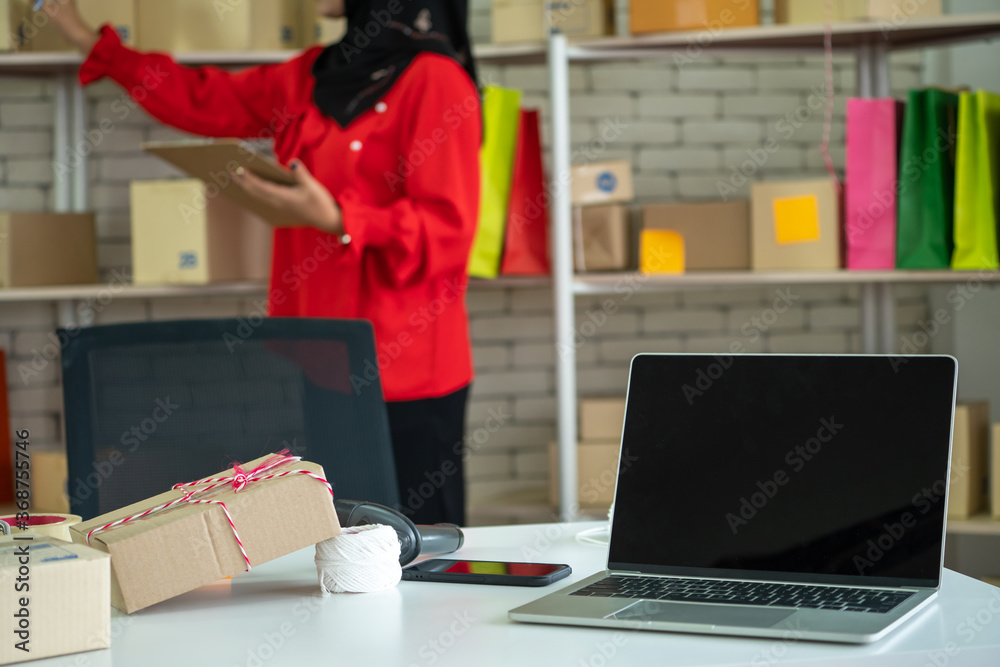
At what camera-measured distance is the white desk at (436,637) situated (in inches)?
29.5

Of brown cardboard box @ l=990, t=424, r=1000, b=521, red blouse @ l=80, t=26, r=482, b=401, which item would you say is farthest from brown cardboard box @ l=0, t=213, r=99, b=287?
brown cardboard box @ l=990, t=424, r=1000, b=521

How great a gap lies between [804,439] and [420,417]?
1.21 m

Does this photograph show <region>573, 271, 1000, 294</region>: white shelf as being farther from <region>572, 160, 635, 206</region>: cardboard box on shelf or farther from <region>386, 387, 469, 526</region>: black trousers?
<region>386, 387, 469, 526</region>: black trousers

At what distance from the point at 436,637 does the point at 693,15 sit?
6.86ft

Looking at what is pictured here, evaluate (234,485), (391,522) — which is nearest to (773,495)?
(391,522)

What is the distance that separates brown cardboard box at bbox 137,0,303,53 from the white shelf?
1.06 metres

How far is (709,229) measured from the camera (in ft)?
8.53

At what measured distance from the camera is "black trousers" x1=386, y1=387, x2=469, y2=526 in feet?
6.59

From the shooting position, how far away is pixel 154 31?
262 cm

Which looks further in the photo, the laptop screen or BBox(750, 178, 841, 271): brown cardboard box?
BBox(750, 178, 841, 271): brown cardboard box

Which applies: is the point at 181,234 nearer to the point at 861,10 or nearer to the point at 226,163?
the point at 226,163

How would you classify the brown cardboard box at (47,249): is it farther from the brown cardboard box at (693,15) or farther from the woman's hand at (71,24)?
the brown cardboard box at (693,15)

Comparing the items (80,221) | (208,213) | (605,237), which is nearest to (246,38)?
(208,213)

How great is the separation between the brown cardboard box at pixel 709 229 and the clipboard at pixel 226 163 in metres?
0.99
